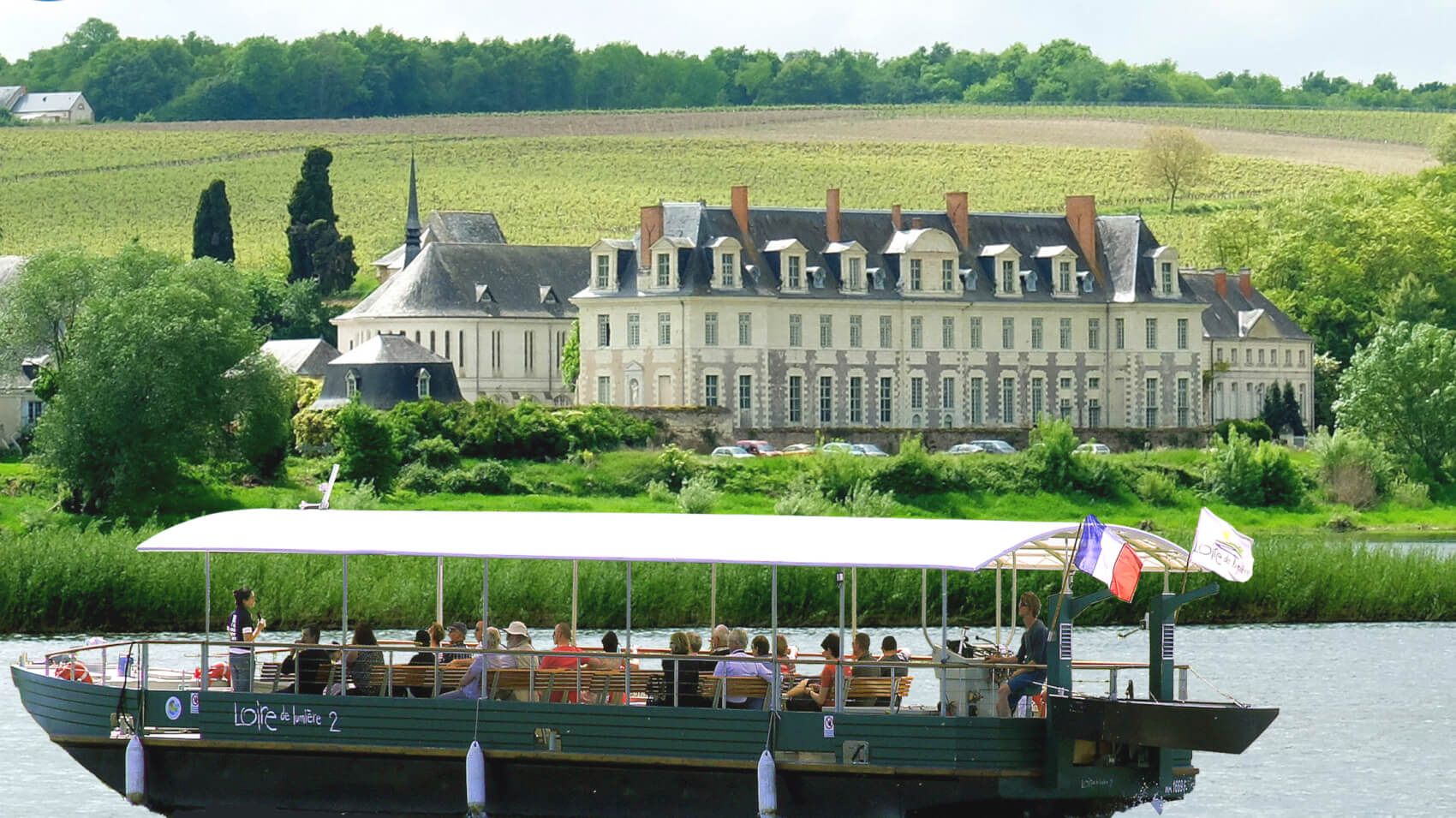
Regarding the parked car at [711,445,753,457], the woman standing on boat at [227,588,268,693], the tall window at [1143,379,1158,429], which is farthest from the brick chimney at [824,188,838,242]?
the woman standing on boat at [227,588,268,693]

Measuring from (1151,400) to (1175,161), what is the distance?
63548 millimetres

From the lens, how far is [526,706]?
2842 centimetres

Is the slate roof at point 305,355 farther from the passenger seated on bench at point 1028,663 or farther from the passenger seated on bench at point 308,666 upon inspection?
the passenger seated on bench at point 1028,663

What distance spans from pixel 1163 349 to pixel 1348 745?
241ft

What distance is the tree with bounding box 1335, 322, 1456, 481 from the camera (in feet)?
303

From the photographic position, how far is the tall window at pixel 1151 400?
112 meters

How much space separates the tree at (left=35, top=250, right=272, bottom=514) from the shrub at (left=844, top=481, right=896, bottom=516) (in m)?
17.5

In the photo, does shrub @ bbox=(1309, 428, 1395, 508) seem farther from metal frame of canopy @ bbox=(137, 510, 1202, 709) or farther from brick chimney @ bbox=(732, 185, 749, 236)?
metal frame of canopy @ bbox=(137, 510, 1202, 709)

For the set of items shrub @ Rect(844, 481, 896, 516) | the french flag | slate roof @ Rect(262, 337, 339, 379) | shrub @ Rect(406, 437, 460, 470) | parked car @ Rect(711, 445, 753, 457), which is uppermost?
the french flag

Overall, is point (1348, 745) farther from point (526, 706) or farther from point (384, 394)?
point (384, 394)

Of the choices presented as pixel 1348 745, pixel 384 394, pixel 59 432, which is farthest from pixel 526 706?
pixel 384 394

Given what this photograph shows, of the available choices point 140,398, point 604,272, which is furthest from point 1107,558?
point 604,272

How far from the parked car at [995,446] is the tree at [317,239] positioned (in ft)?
166

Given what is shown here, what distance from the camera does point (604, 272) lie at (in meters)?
106
